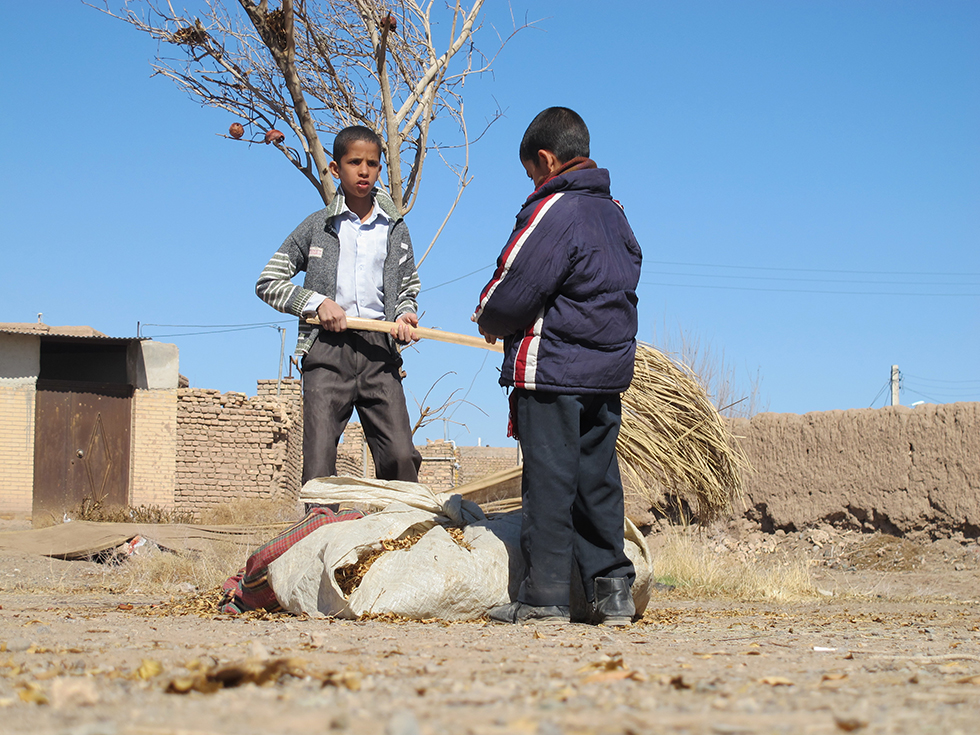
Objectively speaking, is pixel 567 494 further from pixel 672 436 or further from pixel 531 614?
pixel 672 436

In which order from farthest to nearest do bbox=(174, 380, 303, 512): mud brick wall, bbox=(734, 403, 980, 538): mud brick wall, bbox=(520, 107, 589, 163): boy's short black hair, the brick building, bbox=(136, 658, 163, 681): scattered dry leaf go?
bbox=(174, 380, 303, 512): mud brick wall
the brick building
bbox=(734, 403, 980, 538): mud brick wall
bbox=(520, 107, 589, 163): boy's short black hair
bbox=(136, 658, 163, 681): scattered dry leaf

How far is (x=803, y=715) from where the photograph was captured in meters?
1.19

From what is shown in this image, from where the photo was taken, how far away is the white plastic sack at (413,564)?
2.95 metres

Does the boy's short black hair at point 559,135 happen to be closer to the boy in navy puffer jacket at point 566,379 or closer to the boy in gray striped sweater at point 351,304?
the boy in navy puffer jacket at point 566,379


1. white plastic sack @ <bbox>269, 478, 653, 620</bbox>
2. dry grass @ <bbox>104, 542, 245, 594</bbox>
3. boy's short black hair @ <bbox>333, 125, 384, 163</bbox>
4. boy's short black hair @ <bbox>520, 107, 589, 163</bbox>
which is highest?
boy's short black hair @ <bbox>333, 125, 384, 163</bbox>

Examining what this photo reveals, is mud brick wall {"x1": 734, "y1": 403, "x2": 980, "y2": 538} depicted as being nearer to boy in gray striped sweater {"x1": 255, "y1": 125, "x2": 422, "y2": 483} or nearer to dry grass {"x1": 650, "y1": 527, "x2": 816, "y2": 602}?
dry grass {"x1": 650, "y1": 527, "x2": 816, "y2": 602}

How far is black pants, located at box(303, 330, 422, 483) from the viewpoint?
377cm

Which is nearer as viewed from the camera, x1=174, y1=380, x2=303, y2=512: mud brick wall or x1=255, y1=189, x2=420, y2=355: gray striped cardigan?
x1=255, y1=189, x2=420, y2=355: gray striped cardigan

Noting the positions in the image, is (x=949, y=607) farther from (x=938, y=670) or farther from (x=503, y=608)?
(x=938, y=670)

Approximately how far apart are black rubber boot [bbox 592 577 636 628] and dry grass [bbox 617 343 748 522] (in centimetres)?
179

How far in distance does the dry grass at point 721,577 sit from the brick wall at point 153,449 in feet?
37.4

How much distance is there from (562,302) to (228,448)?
1335 centimetres

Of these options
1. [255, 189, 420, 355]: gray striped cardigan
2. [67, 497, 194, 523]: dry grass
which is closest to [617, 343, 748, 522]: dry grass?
[255, 189, 420, 355]: gray striped cardigan

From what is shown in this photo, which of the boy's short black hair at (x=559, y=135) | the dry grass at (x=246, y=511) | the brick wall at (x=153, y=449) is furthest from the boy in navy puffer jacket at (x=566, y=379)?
the brick wall at (x=153, y=449)
